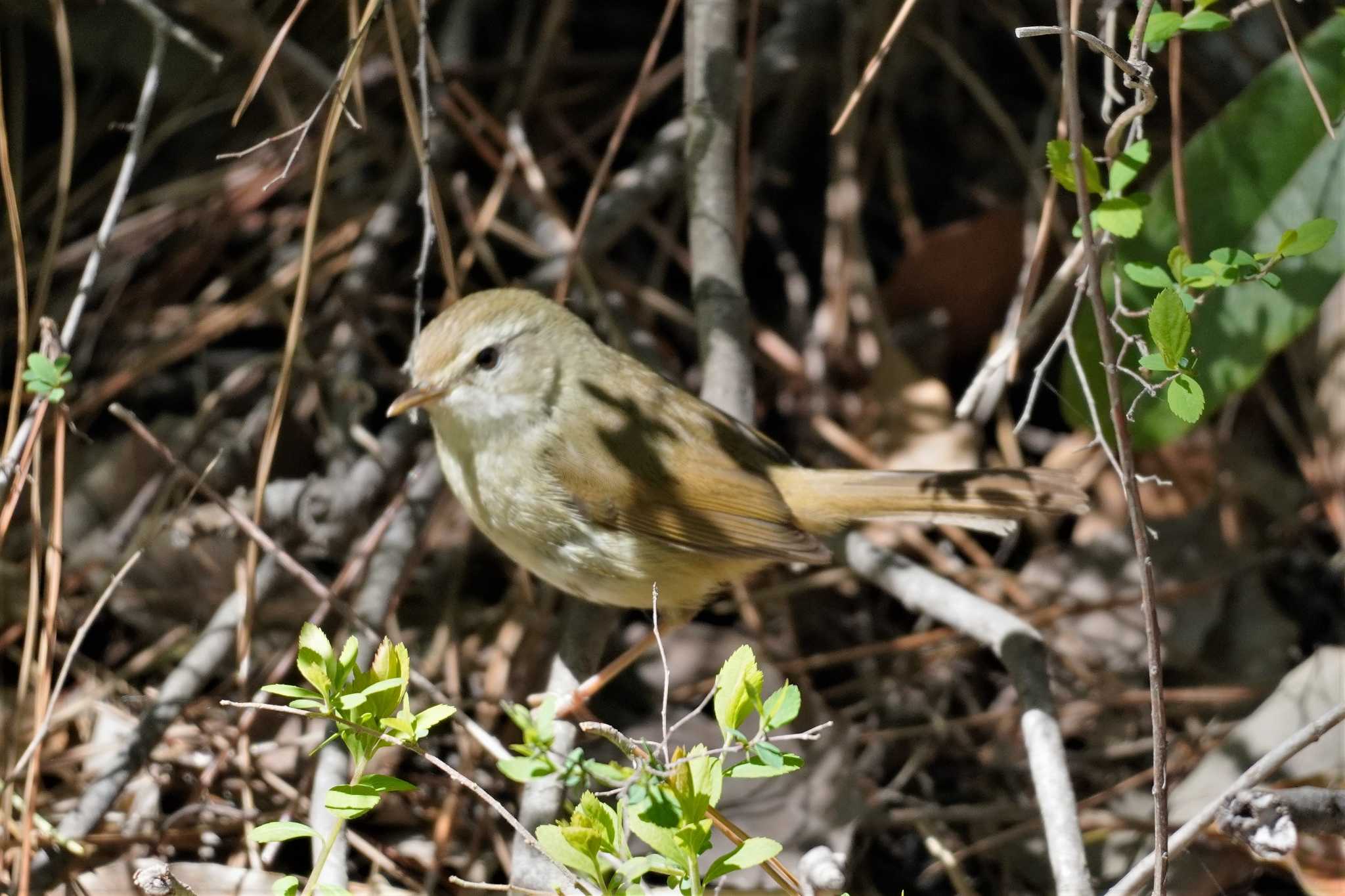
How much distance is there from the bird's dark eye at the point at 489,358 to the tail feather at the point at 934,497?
0.75 metres

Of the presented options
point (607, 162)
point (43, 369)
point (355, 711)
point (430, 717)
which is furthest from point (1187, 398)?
point (43, 369)

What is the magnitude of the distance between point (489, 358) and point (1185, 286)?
1.56m

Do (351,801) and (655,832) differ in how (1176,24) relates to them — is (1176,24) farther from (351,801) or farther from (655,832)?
(351,801)

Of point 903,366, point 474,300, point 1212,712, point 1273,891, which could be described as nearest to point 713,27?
point 474,300

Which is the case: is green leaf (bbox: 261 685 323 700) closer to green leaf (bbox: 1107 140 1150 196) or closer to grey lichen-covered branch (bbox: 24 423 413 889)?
grey lichen-covered branch (bbox: 24 423 413 889)

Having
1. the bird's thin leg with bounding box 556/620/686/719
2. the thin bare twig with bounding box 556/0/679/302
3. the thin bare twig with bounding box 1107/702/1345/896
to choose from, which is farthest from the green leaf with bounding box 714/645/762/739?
the thin bare twig with bounding box 556/0/679/302

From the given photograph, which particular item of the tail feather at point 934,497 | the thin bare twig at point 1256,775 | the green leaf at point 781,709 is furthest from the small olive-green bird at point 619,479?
the green leaf at point 781,709

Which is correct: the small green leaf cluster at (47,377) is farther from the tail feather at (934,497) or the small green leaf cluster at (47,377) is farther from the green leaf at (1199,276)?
the green leaf at (1199,276)

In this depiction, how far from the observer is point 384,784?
5.53 ft

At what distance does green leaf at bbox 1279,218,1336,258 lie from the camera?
1863 mm

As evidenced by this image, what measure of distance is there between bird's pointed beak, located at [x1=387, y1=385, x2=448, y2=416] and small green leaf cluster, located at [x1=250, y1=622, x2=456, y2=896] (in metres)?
1.01

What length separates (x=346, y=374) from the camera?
3377 millimetres

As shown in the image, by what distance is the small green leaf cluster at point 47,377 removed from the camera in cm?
224

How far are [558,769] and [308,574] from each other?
3.76 ft
